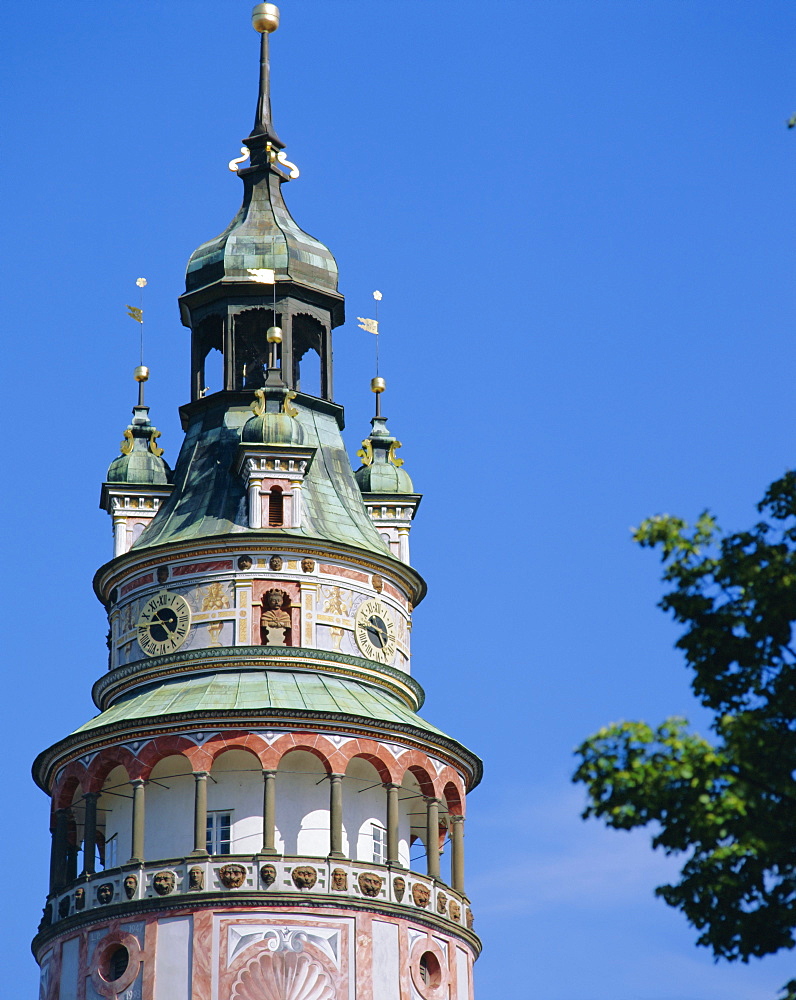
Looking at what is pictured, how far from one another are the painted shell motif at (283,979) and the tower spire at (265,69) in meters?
27.4

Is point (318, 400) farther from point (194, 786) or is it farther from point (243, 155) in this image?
point (194, 786)

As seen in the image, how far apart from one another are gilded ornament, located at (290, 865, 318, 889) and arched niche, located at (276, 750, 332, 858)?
1085 mm

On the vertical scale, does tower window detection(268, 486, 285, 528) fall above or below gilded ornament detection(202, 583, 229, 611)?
above

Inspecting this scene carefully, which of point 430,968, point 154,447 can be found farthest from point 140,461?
point 430,968

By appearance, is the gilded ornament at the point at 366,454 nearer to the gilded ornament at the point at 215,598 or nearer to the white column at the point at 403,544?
the white column at the point at 403,544

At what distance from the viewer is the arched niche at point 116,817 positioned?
56969 mm

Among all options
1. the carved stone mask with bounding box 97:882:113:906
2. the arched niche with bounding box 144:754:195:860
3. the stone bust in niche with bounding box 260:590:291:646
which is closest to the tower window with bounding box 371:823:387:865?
the arched niche with bounding box 144:754:195:860

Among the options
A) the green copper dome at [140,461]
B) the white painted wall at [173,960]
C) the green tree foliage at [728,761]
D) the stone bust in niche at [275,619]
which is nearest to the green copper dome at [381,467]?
the green copper dome at [140,461]

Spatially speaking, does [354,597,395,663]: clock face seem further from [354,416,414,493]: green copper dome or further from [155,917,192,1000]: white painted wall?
[155,917,192,1000]: white painted wall

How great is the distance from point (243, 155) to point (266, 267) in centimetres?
524

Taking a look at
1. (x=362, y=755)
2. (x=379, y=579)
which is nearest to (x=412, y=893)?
(x=362, y=755)

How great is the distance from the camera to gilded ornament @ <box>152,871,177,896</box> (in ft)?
177

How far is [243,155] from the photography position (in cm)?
6956

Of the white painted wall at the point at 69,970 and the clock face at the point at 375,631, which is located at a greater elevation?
the clock face at the point at 375,631
